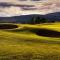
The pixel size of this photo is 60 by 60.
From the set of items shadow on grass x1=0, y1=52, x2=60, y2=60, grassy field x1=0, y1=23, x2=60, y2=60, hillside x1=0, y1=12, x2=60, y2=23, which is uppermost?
hillside x1=0, y1=12, x2=60, y2=23

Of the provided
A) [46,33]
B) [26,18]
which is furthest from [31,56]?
[26,18]

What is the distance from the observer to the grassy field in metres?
3.52

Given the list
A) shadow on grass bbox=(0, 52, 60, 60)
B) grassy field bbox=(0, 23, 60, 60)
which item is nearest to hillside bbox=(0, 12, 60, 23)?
grassy field bbox=(0, 23, 60, 60)

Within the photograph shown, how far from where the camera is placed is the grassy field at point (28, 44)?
3.52 meters

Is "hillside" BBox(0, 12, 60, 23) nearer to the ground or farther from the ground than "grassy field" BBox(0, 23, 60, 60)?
farther from the ground

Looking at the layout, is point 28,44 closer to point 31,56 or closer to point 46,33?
point 31,56

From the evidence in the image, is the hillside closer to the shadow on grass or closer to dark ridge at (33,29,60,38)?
dark ridge at (33,29,60,38)

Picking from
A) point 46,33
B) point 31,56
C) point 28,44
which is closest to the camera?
point 31,56

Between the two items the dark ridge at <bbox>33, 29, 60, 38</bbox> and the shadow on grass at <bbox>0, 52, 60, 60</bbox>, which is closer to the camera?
the shadow on grass at <bbox>0, 52, 60, 60</bbox>

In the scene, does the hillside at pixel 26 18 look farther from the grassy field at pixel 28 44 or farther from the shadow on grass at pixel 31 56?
the shadow on grass at pixel 31 56

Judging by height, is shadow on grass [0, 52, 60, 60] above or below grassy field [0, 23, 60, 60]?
below

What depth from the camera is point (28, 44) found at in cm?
369

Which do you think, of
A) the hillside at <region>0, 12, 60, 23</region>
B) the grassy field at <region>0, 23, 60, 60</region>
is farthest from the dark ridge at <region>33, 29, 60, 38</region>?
the hillside at <region>0, 12, 60, 23</region>

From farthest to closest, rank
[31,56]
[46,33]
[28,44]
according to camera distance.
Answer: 1. [46,33]
2. [28,44]
3. [31,56]
